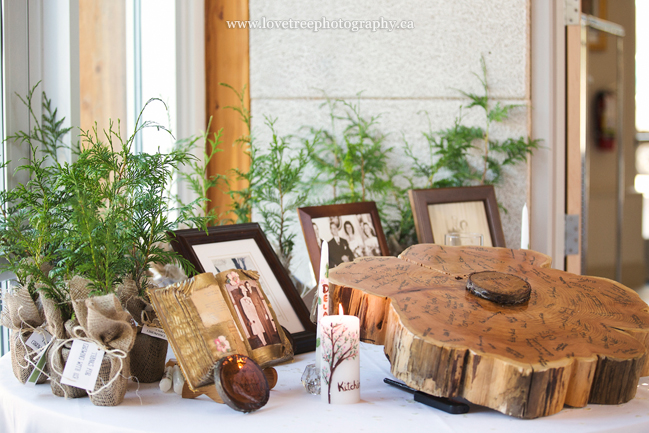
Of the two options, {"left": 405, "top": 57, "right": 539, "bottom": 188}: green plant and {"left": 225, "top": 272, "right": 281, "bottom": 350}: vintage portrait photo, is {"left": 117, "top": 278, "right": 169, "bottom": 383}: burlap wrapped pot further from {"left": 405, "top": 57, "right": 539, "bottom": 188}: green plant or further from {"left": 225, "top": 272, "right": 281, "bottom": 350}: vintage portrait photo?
{"left": 405, "top": 57, "right": 539, "bottom": 188}: green plant

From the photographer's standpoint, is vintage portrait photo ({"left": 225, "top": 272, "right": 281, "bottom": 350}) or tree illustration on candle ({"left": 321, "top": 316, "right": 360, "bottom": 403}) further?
vintage portrait photo ({"left": 225, "top": 272, "right": 281, "bottom": 350})

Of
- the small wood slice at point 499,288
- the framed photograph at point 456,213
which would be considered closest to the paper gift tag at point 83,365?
the small wood slice at point 499,288

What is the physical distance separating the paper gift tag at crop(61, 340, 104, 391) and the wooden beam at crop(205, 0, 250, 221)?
109cm

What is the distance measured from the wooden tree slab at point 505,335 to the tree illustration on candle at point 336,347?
0.23 feet

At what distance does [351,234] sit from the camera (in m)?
1.56

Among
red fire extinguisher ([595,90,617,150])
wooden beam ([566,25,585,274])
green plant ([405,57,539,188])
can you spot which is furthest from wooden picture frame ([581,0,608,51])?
green plant ([405,57,539,188])

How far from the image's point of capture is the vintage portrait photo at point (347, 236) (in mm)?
1503

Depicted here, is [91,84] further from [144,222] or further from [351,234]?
[351,234]

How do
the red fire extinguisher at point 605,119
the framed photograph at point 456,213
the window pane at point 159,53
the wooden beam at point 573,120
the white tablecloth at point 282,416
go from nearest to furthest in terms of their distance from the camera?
the white tablecloth at point 282,416 < the framed photograph at point 456,213 < the window pane at point 159,53 < the wooden beam at point 573,120 < the red fire extinguisher at point 605,119

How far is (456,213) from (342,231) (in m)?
0.45

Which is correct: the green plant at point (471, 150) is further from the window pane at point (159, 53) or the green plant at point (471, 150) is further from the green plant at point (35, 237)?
the green plant at point (35, 237)

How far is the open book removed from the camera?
2.90 feet

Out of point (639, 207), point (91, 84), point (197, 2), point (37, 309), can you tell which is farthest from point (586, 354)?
point (639, 207)

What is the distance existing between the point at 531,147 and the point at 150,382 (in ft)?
5.20
